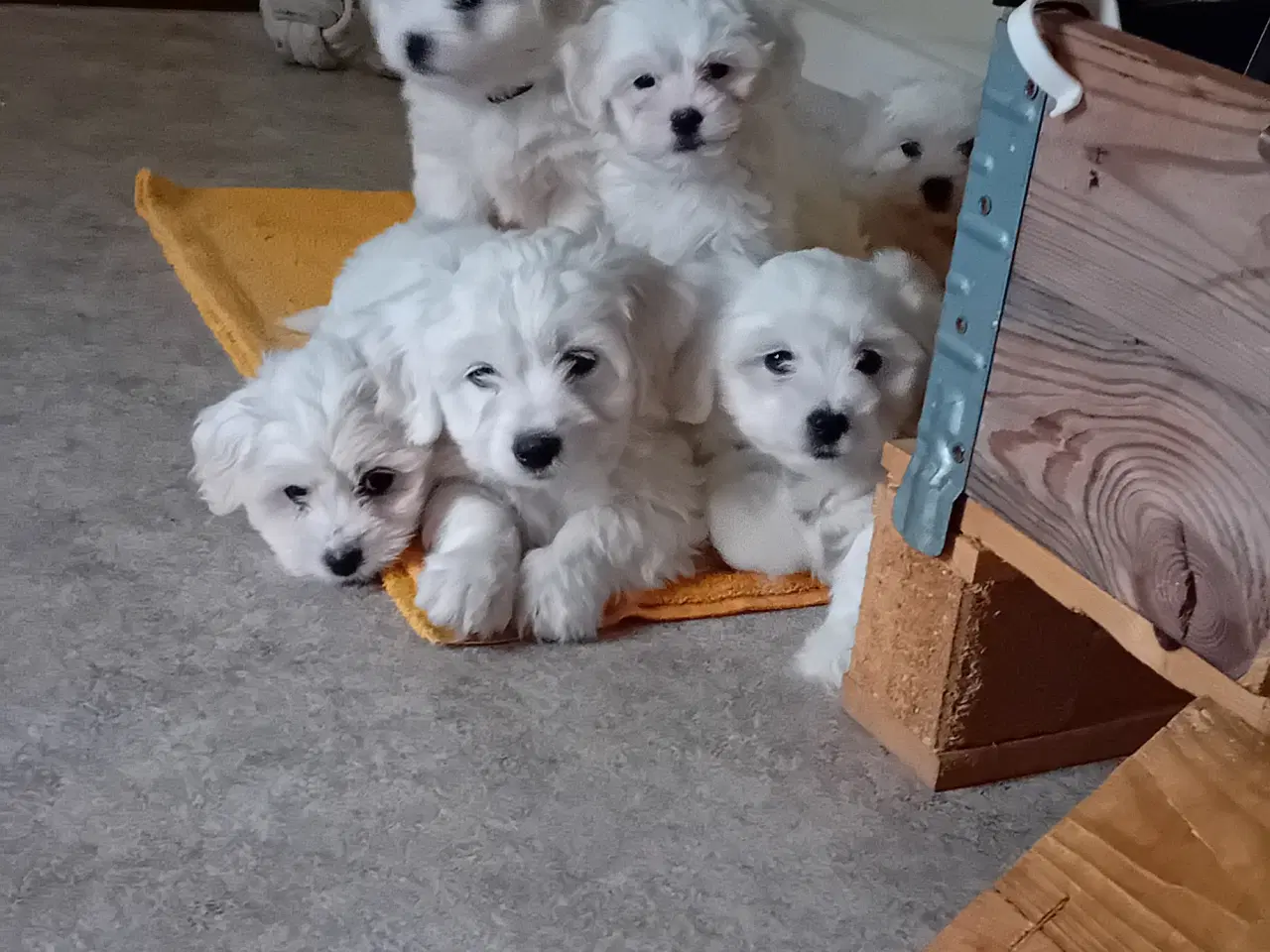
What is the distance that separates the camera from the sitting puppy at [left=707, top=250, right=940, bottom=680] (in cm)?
137

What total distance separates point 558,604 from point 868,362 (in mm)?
437

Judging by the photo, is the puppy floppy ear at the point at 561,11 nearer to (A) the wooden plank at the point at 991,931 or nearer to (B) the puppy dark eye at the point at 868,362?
(B) the puppy dark eye at the point at 868,362

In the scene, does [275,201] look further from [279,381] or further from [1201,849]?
[1201,849]

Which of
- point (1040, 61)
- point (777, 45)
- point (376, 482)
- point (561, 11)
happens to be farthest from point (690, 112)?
point (1040, 61)

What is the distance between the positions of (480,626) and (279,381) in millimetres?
382

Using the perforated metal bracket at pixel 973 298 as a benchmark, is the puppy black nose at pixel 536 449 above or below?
below

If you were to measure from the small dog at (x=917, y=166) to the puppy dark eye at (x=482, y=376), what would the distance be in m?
0.77

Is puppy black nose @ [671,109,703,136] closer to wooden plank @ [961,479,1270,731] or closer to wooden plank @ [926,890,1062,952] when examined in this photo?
wooden plank @ [961,479,1270,731]

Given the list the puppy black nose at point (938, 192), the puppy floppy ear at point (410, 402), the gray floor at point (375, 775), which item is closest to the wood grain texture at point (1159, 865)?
the gray floor at point (375, 775)

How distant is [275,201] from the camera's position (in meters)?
2.64

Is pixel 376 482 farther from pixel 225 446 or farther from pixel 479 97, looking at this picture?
pixel 479 97

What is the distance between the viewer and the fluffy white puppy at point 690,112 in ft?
5.40

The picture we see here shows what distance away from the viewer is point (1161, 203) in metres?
0.89

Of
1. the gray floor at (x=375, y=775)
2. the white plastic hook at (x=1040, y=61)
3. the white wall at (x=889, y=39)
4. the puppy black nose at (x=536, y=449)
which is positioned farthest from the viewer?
the white wall at (x=889, y=39)
